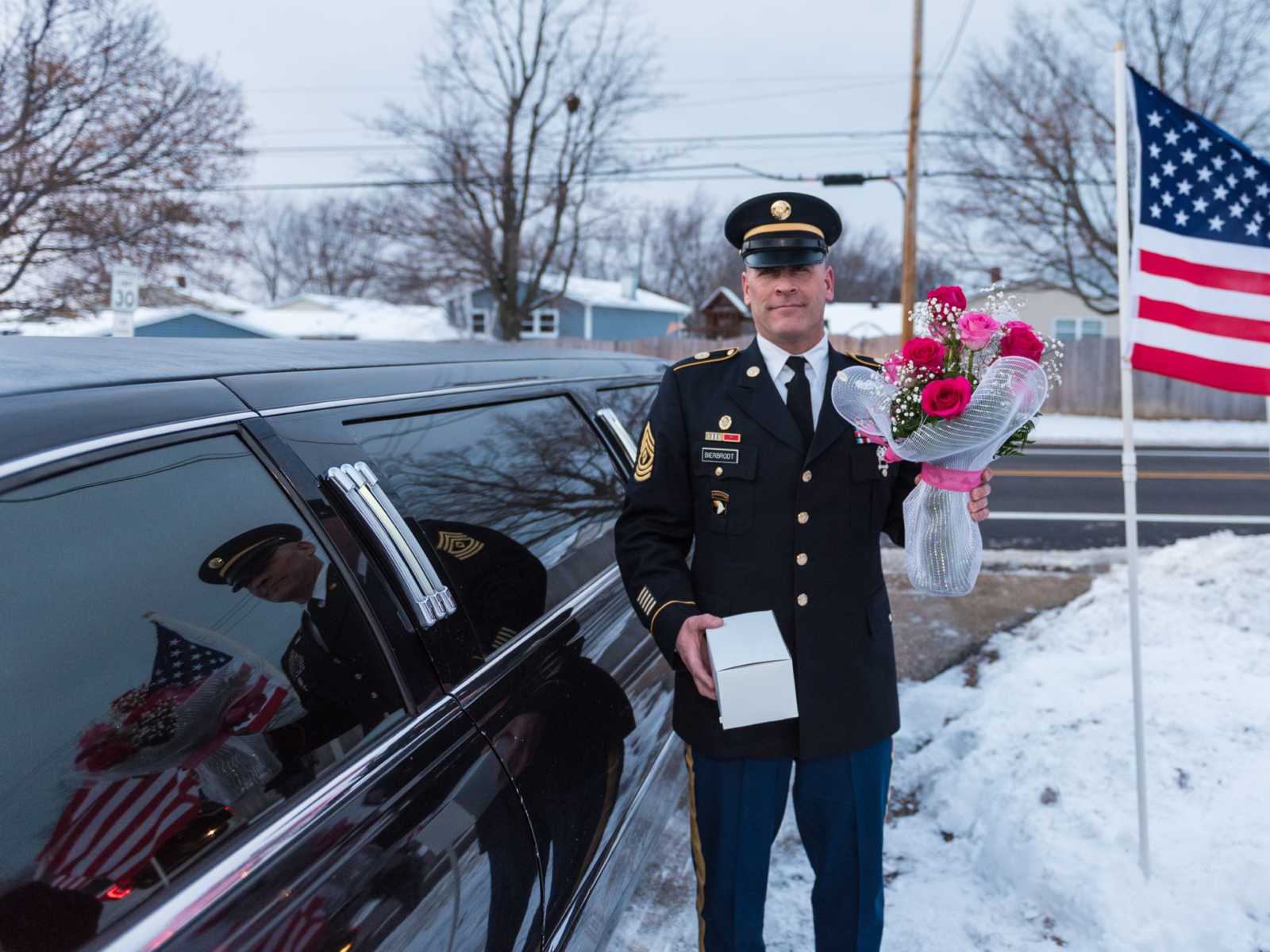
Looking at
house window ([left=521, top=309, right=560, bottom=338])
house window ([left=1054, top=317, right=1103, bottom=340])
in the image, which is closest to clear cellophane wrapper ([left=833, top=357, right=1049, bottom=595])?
house window ([left=1054, top=317, right=1103, bottom=340])

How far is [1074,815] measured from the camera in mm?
2672

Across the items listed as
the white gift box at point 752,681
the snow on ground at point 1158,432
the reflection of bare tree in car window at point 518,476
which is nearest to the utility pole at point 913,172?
the snow on ground at point 1158,432

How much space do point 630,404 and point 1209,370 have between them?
5.78 ft

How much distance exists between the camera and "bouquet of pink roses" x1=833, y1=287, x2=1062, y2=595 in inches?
63.6

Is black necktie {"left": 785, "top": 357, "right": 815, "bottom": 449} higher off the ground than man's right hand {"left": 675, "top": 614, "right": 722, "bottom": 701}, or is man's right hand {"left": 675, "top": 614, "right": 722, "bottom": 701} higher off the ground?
black necktie {"left": 785, "top": 357, "right": 815, "bottom": 449}

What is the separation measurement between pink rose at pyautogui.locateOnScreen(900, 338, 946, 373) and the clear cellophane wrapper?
0.23 ft

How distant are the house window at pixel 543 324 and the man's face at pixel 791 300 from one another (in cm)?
3201

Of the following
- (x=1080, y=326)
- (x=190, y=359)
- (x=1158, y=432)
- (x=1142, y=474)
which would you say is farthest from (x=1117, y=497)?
(x=1080, y=326)

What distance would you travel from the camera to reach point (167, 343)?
1.71 meters

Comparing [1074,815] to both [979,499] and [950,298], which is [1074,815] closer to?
[979,499]

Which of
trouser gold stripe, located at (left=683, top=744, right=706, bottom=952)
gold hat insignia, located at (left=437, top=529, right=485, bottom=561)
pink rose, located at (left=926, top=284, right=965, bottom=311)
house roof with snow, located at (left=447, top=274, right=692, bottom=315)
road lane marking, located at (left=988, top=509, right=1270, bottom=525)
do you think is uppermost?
house roof with snow, located at (left=447, top=274, right=692, bottom=315)

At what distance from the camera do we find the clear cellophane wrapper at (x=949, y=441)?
162 cm

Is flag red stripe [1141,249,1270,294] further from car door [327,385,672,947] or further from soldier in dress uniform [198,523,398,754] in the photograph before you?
soldier in dress uniform [198,523,398,754]

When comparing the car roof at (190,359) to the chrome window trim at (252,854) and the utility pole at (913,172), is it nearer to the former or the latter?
the chrome window trim at (252,854)
